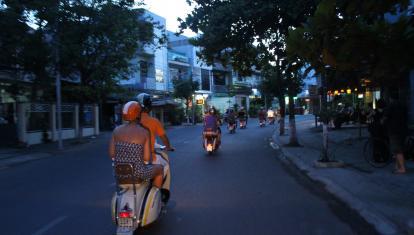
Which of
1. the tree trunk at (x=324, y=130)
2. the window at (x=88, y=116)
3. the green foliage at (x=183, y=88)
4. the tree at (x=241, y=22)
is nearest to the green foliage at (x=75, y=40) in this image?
the tree at (x=241, y=22)

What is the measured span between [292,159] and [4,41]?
1273 centimetres

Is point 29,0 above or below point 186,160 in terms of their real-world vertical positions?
above

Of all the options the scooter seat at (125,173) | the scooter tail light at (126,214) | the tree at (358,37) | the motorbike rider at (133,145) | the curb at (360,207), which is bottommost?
the curb at (360,207)

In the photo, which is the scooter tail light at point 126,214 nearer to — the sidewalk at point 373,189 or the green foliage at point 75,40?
the sidewalk at point 373,189

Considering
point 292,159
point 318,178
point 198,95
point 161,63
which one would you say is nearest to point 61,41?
point 292,159

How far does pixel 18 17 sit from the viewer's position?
20609 millimetres

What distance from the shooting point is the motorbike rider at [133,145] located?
5973 millimetres

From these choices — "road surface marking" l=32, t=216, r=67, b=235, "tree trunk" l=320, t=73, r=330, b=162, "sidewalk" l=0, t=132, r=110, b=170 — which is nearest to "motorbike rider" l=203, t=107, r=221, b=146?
"tree trunk" l=320, t=73, r=330, b=162

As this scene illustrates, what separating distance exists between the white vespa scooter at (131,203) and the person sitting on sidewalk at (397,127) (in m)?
6.50

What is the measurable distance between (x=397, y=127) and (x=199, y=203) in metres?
4.90

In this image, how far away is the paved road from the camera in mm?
6996

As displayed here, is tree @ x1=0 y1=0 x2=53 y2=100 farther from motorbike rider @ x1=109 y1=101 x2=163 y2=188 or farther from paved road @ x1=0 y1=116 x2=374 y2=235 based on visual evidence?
motorbike rider @ x1=109 y1=101 x2=163 y2=188

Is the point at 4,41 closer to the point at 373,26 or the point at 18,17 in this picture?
the point at 18,17

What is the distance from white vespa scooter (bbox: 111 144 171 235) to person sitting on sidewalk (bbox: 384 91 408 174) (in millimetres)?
6498
